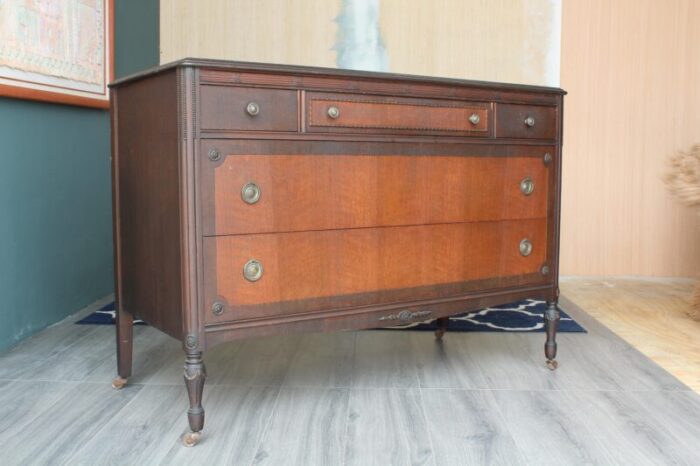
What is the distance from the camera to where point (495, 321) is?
10.8 ft

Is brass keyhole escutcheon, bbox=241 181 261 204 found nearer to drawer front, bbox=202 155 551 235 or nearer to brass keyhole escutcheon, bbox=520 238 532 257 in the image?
drawer front, bbox=202 155 551 235

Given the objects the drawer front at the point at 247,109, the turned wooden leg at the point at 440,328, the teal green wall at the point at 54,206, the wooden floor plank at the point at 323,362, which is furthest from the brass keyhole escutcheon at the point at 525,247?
the teal green wall at the point at 54,206

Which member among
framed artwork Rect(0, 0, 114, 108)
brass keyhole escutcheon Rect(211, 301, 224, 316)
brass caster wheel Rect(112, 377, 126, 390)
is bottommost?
brass caster wheel Rect(112, 377, 126, 390)

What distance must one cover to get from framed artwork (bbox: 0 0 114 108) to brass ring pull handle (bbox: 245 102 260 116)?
1263 mm

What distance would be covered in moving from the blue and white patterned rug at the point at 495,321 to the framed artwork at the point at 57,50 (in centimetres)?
100

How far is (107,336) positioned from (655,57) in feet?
11.9

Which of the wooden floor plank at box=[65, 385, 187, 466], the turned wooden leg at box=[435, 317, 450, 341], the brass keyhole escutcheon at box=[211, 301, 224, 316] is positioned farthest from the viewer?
the turned wooden leg at box=[435, 317, 450, 341]

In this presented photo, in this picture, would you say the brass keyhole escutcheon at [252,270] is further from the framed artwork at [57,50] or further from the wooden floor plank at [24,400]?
the framed artwork at [57,50]

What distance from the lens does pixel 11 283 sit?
2.75 metres

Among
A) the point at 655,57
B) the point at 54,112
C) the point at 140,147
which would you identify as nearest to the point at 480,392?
the point at 140,147

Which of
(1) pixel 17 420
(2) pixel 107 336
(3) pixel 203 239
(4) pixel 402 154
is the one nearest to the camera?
(3) pixel 203 239

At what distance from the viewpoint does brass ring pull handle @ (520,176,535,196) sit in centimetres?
244

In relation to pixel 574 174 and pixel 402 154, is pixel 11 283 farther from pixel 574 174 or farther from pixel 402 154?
pixel 574 174

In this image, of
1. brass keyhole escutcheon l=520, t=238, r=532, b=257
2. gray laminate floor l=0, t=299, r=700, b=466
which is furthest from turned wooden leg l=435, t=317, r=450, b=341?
brass keyhole escutcheon l=520, t=238, r=532, b=257
